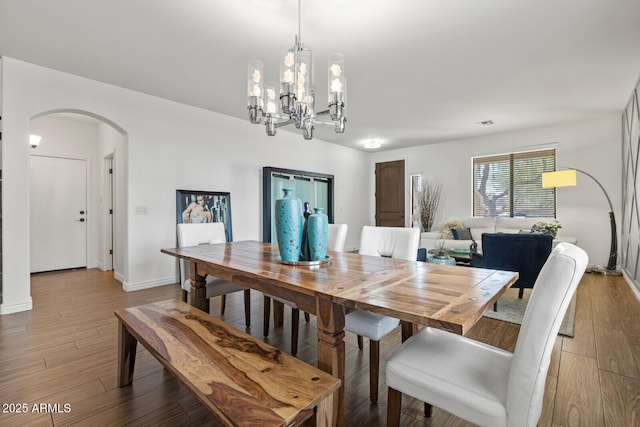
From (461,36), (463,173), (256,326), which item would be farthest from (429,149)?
(256,326)

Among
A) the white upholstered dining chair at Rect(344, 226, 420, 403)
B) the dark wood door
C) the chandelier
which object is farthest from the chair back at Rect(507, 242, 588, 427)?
the dark wood door

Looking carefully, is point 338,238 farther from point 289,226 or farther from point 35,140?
point 35,140

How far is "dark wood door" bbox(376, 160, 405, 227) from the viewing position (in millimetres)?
7164

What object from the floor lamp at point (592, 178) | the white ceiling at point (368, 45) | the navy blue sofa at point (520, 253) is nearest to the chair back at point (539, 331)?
the white ceiling at point (368, 45)

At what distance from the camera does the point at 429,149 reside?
22.0 ft

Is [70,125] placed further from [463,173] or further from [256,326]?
[463,173]

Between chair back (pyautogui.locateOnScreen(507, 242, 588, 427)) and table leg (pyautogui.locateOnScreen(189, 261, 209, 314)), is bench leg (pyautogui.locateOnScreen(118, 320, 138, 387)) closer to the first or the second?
table leg (pyautogui.locateOnScreen(189, 261, 209, 314))

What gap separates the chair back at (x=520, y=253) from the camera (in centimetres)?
286

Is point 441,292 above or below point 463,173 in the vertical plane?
below

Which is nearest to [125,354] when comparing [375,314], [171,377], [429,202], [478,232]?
[171,377]

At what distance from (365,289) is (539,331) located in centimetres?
58

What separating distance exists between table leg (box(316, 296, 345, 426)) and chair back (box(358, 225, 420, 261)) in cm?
105

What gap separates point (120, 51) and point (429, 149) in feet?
19.3

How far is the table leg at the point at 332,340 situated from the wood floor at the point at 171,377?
1.22 feet
